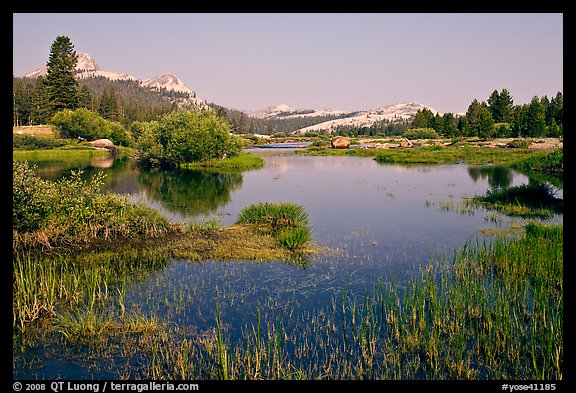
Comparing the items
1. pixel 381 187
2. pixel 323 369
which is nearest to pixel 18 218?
pixel 323 369

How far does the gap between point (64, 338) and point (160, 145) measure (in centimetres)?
5560

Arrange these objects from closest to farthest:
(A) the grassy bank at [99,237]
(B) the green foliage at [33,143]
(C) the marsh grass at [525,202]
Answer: (A) the grassy bank at [99,237] → (C) the marsh grass at [525,202] → (B) the green foliage at [33,143]

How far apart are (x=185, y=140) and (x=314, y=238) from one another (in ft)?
139

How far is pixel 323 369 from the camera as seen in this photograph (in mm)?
10336

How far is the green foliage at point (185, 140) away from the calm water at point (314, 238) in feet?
34.6

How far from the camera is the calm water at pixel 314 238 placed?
13.9 metres

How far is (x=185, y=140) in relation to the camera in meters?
61.2

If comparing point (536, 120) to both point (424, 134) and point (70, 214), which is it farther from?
point (70, 214)

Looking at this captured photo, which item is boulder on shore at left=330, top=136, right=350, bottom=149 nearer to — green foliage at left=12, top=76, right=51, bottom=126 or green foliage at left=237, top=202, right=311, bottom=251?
green foliage at left=12, top=76, right=51, bottom=126

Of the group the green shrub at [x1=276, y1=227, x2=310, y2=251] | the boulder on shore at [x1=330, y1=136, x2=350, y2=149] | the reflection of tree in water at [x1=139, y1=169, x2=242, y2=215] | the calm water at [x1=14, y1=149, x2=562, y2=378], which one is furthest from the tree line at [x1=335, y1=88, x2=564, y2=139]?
the green shrub at [x1=276, y1=227, x2=310, y2=251]

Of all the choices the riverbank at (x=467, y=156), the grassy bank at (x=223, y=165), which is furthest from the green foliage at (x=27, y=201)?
the riverbank at (x=467, y=156)

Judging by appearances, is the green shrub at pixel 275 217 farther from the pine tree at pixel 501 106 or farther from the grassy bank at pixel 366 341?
the pine tree at pixel 501 106

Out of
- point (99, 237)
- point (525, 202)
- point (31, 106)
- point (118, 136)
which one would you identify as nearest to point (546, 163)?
point (525, 202)

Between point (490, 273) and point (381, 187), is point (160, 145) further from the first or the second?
point (490, 273)
